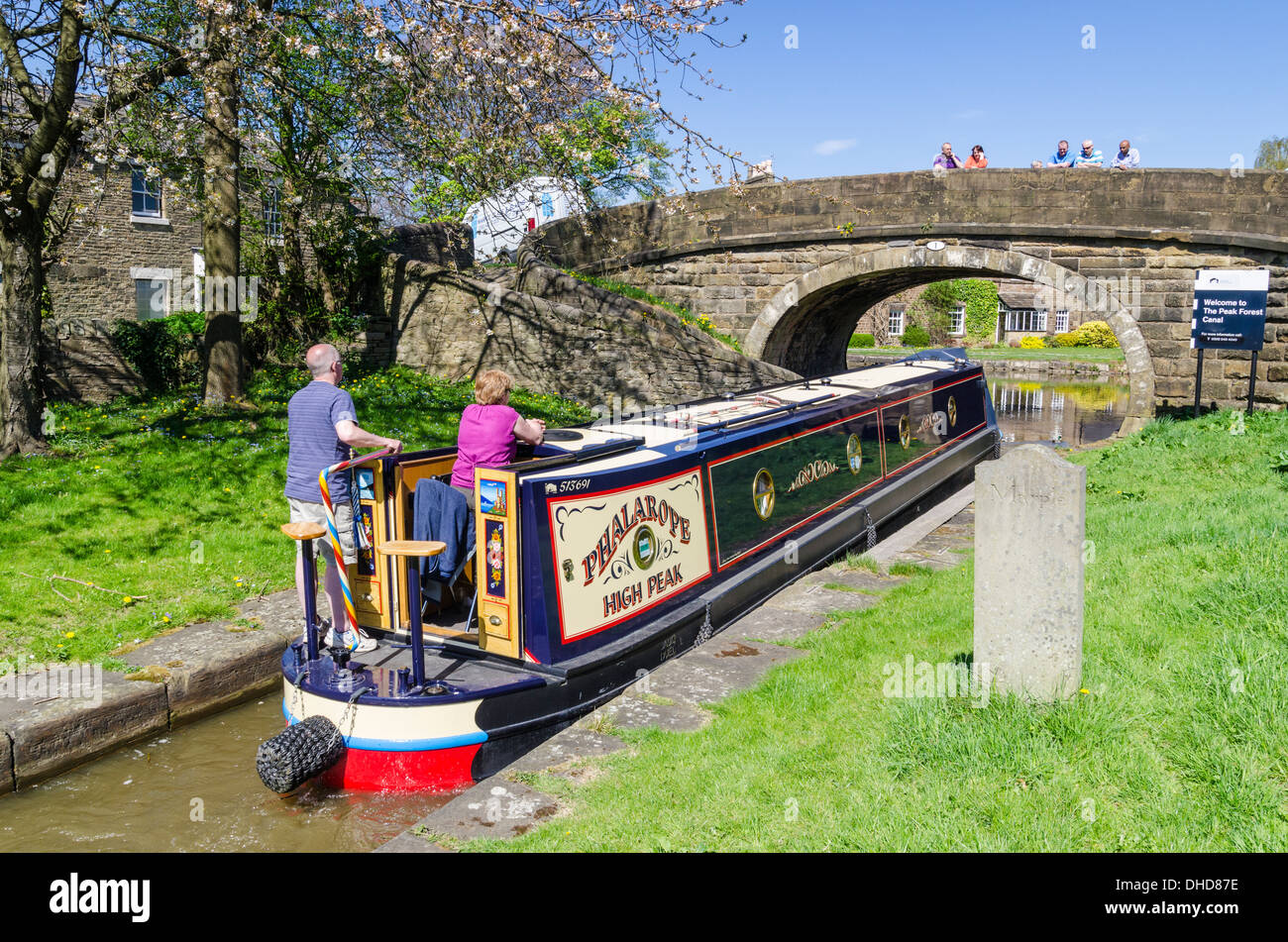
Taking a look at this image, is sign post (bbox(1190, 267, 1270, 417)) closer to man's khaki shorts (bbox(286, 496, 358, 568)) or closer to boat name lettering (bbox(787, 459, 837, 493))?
boat name lettering (bbox(787, 459, 837, 493))

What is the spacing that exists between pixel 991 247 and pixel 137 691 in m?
13.2

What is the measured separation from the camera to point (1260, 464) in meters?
8.87

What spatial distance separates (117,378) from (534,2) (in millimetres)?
6759

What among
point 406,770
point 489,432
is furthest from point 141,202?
point 406,770

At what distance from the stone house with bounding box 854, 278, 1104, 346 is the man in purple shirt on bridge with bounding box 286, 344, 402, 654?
37.9 m

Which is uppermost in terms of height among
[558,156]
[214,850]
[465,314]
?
[558,156]

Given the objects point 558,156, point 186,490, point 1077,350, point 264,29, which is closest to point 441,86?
point 558,156

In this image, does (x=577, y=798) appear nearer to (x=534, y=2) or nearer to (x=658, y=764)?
(x=658, y=764)

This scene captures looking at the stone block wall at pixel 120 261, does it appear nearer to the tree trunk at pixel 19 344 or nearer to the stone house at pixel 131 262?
the stone house at pixel 131 262

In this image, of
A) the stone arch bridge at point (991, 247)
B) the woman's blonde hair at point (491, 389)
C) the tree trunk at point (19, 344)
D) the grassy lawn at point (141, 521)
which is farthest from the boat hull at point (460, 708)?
the stone arch bridge at point (991, 247)

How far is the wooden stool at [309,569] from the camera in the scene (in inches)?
168

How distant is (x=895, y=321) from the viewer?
41.2 meters

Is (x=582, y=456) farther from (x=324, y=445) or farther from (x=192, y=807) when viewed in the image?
(x=192, y=807)

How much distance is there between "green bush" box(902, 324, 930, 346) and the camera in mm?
39156
